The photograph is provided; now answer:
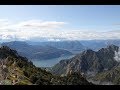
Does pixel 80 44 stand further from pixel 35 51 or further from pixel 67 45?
pixel 35 51

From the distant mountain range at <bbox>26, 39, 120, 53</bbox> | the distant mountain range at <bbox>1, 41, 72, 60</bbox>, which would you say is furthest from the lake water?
the distant mountain range at <bbox>26, 39, 120, 53</bbox>

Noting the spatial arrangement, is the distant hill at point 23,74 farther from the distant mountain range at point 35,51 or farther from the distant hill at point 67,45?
the distant hill at point 67,45

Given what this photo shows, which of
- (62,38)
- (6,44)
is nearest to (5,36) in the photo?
(6,44)

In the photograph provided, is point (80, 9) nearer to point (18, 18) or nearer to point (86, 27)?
point (86, 27)

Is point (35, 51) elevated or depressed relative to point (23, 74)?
elevated

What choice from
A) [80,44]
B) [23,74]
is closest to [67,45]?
[80,44]

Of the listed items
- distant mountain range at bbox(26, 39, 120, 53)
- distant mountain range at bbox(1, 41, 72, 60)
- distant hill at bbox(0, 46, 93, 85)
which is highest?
distant mountain range at bbox(26, 39, 120, 53)

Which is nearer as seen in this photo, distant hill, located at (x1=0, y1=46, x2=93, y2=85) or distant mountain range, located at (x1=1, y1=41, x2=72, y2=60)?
distant hill, located at (x1=0, y1=46, x2=93, y2=85)

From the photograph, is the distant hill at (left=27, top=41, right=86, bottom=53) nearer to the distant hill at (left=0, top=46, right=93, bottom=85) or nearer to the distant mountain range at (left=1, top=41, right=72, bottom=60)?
the distant mountain range at (left=1, top=41, right=72, bottom=60)
